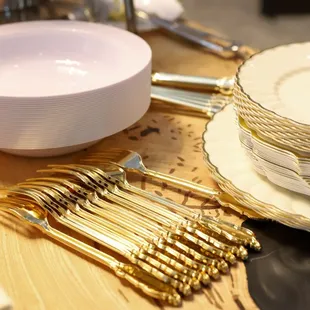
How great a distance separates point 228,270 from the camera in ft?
1.33

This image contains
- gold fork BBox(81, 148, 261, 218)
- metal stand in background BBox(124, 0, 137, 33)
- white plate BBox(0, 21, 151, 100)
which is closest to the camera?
gold fork BBox(81, 148, 261, 218)

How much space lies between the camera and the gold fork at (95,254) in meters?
0.37

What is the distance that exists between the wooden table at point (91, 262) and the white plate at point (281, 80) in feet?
0.32

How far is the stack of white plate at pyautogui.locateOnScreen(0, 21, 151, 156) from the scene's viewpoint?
0.48m

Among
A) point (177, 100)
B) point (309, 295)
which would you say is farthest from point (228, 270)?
point (177, 100)

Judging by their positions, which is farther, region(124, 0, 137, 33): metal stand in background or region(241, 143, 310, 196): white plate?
region(124, 0, 137, 33): metal stand in background

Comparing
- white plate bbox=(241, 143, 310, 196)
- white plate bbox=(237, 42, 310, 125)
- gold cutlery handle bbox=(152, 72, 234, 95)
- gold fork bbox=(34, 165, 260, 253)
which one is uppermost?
white plate bbox=(237, 42, 310, 125)

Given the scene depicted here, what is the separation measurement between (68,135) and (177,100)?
202mm

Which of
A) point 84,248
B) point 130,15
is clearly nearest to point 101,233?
point 84,248

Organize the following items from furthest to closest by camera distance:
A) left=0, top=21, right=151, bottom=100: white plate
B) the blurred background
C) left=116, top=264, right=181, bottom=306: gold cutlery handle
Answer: the blurred background < left=0, top=21, right=151, bottom=100: white plate < left=116, top=264, right=181, bottom=306: gold cutlery handle

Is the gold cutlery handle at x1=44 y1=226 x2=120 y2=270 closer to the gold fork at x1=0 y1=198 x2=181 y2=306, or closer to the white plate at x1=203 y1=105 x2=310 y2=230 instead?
the gold fork at x1=0 y1=198 x2=181 y2=306

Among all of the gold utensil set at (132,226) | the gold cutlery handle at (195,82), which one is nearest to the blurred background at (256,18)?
the gold cutlery handle at (195,82)

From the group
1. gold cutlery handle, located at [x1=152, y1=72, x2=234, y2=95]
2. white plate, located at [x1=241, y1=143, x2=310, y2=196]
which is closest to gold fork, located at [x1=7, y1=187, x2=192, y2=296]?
white plate, located at [x1=241, y1=143, x2=310, y2=196]

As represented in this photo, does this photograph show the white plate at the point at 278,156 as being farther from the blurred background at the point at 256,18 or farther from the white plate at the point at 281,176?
the blurred background at the point at 256,18
